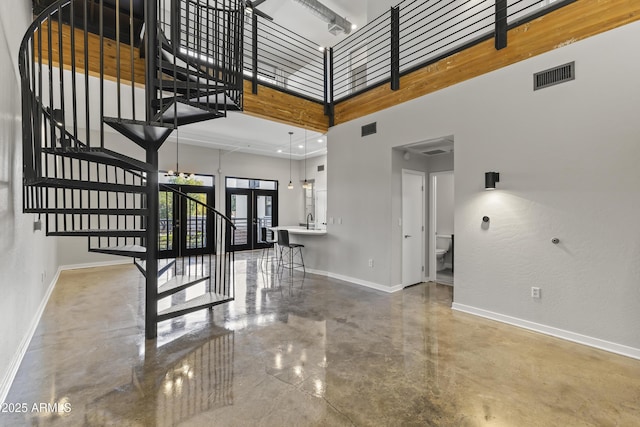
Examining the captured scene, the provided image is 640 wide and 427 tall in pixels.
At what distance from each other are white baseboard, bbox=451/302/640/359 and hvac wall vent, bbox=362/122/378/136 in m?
3.07

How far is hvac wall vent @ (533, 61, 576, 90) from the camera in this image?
3170 millimetres

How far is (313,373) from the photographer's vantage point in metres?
2.54

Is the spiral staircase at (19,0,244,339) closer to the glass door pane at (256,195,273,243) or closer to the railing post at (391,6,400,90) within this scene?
the railing post at (391,6,400,90)

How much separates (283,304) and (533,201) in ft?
11.4

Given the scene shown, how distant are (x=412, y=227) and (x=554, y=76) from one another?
2884mm

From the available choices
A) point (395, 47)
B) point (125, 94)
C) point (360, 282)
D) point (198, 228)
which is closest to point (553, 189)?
point (395, 47)

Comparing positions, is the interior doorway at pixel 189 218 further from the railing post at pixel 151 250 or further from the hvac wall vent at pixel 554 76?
the hvac wall vent at pixel 554 76

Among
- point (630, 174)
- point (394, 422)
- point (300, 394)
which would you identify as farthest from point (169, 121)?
point (630, 174)

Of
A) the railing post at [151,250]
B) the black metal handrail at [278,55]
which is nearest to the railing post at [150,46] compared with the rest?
the railing post at [151,250]

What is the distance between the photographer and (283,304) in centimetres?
435

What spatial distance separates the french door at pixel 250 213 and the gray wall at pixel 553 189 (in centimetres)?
640

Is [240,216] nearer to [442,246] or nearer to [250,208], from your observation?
[250,208]

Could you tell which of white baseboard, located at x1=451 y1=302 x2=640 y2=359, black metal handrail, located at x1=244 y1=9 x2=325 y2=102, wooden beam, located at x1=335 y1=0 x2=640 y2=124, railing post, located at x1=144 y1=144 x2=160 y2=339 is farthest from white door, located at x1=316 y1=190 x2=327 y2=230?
railing post, located at x1=144 y1=144 x2=160 y2=339

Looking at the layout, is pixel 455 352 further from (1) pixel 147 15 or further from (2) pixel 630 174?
(1) pixel 147 15
